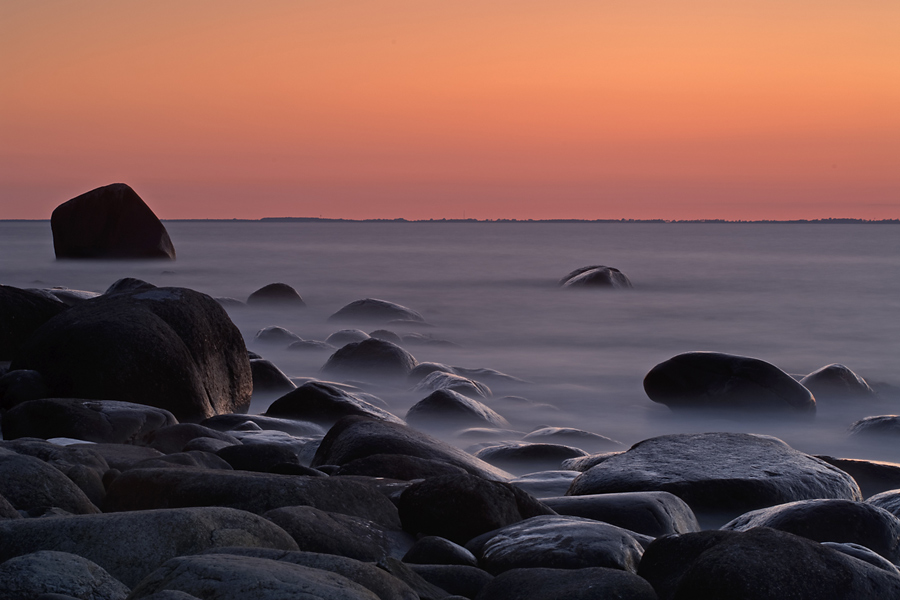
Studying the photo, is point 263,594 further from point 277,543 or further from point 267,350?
point 267,350

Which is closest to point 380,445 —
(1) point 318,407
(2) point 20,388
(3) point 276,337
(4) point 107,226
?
(1) point 318,407

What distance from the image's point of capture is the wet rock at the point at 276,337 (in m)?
13.2

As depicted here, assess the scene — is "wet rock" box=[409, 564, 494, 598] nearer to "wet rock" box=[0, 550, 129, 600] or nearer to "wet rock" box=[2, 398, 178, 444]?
"wet rock" box=[0, 550, 129, 600]

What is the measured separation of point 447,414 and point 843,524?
459 cm

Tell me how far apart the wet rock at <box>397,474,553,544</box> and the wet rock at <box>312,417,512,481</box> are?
1458mm

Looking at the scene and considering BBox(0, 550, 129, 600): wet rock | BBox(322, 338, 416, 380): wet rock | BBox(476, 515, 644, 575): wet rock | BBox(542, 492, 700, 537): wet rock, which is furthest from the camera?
BBox(322, 338, 416, 380): wet rock

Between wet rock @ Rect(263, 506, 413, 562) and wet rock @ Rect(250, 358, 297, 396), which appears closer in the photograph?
wet rock @ Rect(263, 506, 413, 562)

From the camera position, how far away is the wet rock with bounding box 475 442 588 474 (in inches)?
254

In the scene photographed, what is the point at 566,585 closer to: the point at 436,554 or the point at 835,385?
the point at 436,554

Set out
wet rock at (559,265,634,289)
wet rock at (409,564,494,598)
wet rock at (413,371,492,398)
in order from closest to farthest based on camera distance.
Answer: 1. wet rock at (409,564,494,598)
2. wet rock at (413,371,492,398)
3. wet rock at (559,265,634,289)

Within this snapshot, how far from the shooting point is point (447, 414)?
8016 millimetres

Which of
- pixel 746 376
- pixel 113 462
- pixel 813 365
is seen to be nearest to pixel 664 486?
pixel 113 462

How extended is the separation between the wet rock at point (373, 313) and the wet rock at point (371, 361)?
543 cm

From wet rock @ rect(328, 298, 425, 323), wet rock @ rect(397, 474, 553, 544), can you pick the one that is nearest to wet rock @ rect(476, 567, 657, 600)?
wet rock @ rect(397, 474, 553, 544)
